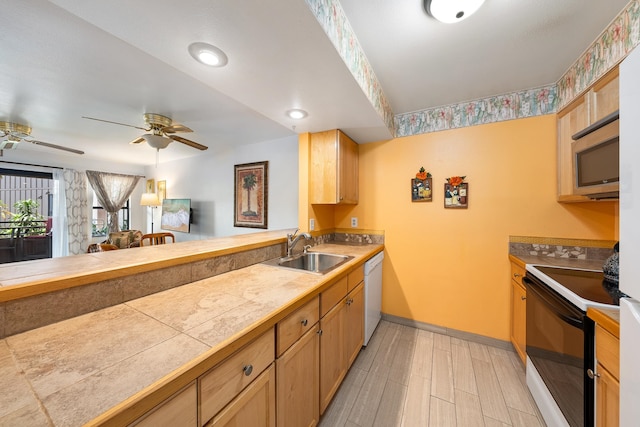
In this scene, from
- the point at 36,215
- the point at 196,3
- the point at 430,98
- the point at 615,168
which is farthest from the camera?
the point at 36,215

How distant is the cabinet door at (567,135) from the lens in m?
1.55

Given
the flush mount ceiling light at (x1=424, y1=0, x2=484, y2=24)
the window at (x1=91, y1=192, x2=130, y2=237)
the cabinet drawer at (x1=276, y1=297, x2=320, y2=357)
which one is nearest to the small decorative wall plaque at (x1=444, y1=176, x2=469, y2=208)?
the flush mount ceiling light at (x1=424, y1=0, x2=484, y2=24)

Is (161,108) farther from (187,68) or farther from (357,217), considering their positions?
(357,217)

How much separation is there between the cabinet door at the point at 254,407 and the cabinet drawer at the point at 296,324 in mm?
104

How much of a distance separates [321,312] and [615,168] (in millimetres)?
1618

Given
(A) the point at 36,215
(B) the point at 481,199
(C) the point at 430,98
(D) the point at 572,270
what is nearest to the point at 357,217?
(B) the point at 481,199

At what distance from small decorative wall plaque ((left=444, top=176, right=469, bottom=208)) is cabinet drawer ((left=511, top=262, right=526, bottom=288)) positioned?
63 cm

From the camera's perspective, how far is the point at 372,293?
85.3 inches

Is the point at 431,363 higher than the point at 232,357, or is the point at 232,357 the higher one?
the point at 232,357

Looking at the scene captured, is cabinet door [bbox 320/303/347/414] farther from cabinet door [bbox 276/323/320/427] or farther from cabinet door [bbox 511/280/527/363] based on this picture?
cabinet door [bbox 511/280/527/363]

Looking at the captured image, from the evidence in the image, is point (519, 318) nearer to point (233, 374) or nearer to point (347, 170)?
point (347, 170)

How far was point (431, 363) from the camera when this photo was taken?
1.85m

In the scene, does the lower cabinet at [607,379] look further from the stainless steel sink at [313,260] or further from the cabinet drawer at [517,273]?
Result: the stainless steel sink at [313,260]

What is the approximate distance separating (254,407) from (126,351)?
48 centimetres
